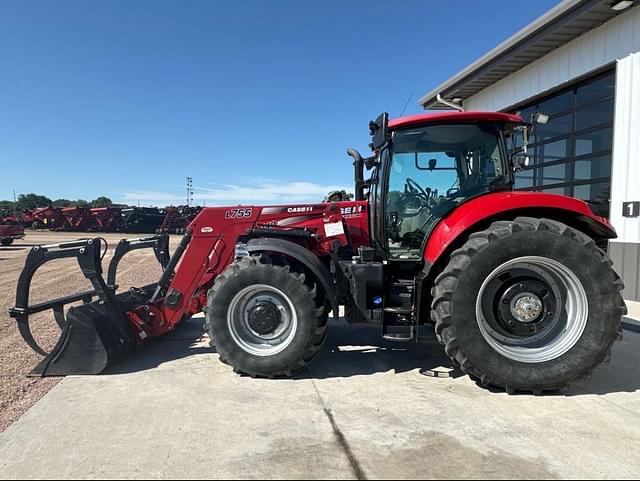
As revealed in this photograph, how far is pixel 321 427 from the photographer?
2.77m

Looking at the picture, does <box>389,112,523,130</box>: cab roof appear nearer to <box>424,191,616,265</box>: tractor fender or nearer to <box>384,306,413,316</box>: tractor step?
<box>424,191,616,265</box>: tractor fender

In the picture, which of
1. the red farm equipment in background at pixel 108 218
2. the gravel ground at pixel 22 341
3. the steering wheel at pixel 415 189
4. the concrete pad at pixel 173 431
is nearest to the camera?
the concrete pad at pixel 173 431

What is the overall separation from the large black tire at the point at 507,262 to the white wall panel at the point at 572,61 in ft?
17.8

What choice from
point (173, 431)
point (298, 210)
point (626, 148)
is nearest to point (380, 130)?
point (298, 210)

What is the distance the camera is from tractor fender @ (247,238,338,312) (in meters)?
3.66

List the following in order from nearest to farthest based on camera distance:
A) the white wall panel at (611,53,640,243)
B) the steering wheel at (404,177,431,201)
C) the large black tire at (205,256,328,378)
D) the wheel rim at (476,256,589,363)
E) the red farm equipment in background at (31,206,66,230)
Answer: the wheel rim at (476,256,589,363) → the large black tire at (205,256,328,378) → the steering wheel at (404,177,431,201) → the white wall panel at (611,53,640,243) → the red farm equipment in background at (31,206,66,230)

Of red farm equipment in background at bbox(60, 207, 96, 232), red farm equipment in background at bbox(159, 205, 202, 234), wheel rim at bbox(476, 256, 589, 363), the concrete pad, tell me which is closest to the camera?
the concrete pad

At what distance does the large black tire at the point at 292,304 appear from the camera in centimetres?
356

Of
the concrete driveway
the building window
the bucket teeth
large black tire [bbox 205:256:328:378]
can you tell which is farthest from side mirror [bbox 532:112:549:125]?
the bucket teeth

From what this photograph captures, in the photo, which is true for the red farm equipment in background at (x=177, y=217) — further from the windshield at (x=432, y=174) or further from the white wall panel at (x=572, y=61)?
the windshield at (x=432, y=174)

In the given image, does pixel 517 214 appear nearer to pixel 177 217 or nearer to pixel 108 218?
pixel 177 217

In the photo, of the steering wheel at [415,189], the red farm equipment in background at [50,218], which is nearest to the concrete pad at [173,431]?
the steering wheel at [415,189]

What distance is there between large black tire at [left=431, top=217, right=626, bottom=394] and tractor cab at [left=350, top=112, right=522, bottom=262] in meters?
0.69

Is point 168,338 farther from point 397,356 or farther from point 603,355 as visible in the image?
point 603,355
